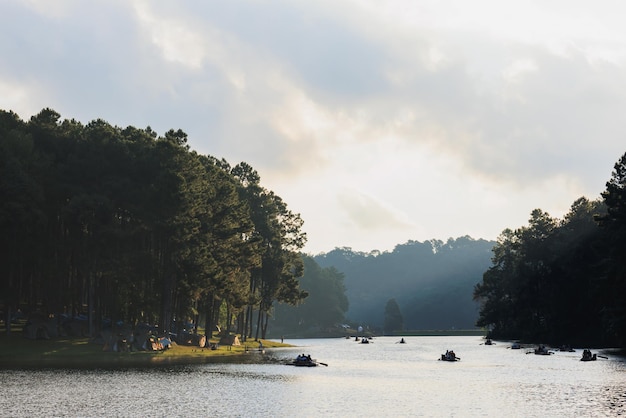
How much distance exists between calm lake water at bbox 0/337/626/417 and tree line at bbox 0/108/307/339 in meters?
23.5

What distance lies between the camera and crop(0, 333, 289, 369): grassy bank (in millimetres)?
92438

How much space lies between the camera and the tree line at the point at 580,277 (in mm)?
120562

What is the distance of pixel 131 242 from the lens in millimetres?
118812

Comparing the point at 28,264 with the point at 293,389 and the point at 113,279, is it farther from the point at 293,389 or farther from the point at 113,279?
the point at 293,389

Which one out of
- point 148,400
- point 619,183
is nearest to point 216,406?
point 148,400

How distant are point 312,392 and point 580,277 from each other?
10817cm

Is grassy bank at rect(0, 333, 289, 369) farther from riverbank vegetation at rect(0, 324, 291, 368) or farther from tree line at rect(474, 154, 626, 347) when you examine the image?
tree line at rect(474, 154, 626, 347)

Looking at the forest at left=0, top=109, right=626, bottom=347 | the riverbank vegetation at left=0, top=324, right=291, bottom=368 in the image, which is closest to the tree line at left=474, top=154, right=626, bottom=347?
the forest at left=0, top=109, right=626, bottom=347

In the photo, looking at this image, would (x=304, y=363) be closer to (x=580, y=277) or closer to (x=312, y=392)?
(x=312, y=392)

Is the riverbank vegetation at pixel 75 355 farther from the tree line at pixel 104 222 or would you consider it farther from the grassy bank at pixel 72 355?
the tree line at pixel 104 222

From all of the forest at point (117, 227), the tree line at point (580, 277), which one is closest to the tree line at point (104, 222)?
the forest at point (117, 227)


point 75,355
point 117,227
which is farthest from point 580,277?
point 75,355

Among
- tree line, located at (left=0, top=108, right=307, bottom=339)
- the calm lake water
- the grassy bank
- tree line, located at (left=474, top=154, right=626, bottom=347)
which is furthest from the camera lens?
tree line, located at (left=474, top=154, right=626, bottom=347)

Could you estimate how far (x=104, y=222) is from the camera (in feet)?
370
